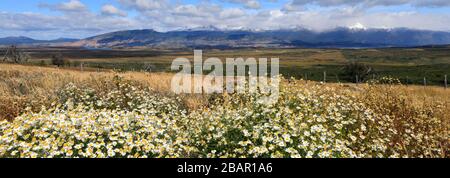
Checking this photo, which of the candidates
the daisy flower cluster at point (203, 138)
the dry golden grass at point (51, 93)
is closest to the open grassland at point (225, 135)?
the daisy flower cluster at point (203, 138)

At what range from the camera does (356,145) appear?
6.69m

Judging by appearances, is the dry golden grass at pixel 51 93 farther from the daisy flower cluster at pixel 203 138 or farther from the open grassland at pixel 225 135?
the daisy flower cluster at pixel 203 138

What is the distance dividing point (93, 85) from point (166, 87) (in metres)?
2.52

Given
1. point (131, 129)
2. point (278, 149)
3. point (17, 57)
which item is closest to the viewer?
point (278, 149)

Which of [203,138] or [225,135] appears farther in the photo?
[203,138]

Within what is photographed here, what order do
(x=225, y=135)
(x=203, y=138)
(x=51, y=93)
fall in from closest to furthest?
(x=225, y=135) → (x=203, y=138) → (x=51, y=93)

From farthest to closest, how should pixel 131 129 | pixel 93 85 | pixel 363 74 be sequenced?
1. pixel 363 74
2. pixel 93 85
3. pixel 131 129

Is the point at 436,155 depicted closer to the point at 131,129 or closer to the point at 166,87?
the point at 131,129

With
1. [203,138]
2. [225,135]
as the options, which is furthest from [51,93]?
[225,135]

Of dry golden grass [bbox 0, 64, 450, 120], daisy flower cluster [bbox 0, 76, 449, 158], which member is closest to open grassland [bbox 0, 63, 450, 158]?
daisy flower cluster [bbox 0, 76, 449, 158]

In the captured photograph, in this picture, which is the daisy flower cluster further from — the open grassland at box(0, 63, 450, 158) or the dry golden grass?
the dry golden grass

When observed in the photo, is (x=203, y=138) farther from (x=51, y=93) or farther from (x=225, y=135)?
(x=51, y=93)
